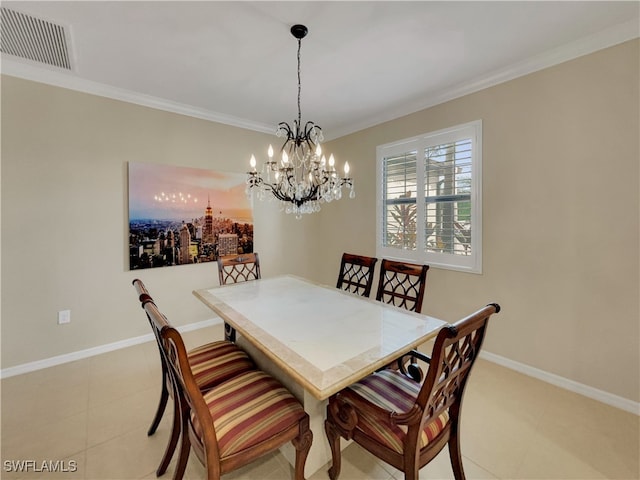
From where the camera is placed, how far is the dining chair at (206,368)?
1.48 meters

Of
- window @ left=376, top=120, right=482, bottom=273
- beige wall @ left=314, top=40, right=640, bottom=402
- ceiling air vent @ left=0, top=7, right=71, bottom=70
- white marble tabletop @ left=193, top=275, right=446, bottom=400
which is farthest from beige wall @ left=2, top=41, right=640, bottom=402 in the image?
white marble tabletop @ left=193, top=275, right=446, bottom=400

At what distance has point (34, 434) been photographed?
5.82ft

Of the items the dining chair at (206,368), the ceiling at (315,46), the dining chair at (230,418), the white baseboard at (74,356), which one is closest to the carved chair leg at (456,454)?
the dining chair at (230,418)

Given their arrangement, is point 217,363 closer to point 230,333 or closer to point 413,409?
point 230,333

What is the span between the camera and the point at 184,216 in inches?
128

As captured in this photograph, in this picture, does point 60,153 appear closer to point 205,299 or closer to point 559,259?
point 205,299

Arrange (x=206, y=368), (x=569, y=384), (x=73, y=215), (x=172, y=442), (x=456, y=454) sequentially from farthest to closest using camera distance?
(x=73, y=215)
(x=569, y=384)
(x=206, y=368)
(x=172, y=442)
(x=456, y=454)

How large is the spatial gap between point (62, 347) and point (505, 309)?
13.7 feet

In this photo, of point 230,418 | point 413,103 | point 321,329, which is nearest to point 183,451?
point 230,418

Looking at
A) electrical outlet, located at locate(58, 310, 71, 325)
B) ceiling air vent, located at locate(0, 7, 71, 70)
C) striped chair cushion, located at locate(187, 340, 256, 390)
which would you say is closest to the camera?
striped chair cushion, located at locate(187, 340, 256, 390)

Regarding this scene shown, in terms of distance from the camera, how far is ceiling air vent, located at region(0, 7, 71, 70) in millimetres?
1841

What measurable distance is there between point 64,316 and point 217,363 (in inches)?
80.0

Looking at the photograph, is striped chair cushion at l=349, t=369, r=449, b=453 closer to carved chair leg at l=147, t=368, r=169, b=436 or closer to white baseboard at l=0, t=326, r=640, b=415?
carved chair leg at l=147, t=368, r=169, b=436

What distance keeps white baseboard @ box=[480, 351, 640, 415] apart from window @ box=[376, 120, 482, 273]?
0.86 metres
